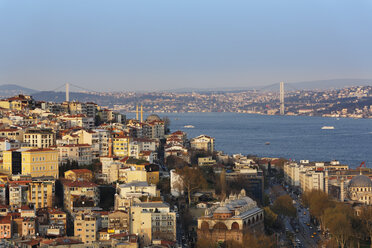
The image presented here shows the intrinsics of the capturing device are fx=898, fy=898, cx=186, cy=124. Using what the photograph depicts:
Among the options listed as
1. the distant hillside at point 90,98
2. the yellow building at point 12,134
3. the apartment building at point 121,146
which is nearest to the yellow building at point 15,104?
the yellow building at point 12,134

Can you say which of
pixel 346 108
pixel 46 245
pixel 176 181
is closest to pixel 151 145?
pixel 176 181

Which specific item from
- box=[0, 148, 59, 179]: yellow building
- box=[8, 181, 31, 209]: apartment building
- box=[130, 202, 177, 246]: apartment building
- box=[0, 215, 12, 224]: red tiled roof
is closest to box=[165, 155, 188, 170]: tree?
box=[0, 148, 59, 179]: yellow building

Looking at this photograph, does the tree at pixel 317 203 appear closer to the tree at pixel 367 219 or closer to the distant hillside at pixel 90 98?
the tree at pixel 367 219

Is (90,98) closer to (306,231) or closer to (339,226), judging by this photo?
(306,231)

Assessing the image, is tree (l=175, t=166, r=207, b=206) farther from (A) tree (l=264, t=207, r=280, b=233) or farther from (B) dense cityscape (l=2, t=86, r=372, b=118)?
(B) dense cityscape (l=2, t=86, r=372, b=118)

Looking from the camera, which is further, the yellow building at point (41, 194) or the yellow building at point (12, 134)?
the yellow building at point (12, 134)

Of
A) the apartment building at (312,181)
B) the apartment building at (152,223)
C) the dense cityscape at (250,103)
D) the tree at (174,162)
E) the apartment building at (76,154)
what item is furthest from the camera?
the dense cityscape at (250,103)
